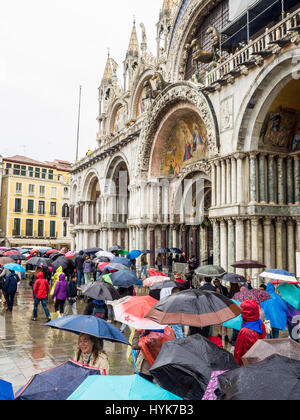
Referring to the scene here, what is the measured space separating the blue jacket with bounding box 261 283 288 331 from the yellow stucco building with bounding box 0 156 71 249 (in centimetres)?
4831

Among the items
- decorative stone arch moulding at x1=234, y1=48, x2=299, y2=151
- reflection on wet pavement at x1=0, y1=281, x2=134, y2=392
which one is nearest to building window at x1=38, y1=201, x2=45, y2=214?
decorative stone arch moulding at x1=234, y1=48, x2=299, y2=151

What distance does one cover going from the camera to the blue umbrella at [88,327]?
14.1 ft

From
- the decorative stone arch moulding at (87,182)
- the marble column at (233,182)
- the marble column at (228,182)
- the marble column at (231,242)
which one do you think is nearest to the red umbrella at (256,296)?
the marble column at (231,242)

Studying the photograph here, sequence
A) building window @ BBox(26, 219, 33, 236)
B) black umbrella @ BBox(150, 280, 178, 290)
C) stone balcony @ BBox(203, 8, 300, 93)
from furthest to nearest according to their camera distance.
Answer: building window @ BBox(26, 219, 33, 236), stone balcony @ BBox(203, 8, 300, 93), black umbrella @ BBox(150, 280, 178, 290)

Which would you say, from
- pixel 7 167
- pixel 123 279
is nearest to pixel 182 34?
pixel 123 279

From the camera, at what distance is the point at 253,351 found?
→ 3.71 meters

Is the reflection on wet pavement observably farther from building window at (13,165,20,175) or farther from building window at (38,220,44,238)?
building window at (13,165,20,175)

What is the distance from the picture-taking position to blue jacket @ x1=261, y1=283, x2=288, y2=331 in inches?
278

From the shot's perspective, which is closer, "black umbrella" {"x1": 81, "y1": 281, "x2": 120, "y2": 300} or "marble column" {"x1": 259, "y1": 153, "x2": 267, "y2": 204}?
"black umbrella" {"x1": 81, "y1": 281, "x2": 120, "y2": 300}

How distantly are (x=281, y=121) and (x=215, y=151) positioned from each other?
9.97ft

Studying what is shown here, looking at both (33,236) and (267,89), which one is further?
(33,236)

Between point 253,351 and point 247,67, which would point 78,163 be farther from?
point 253,351
